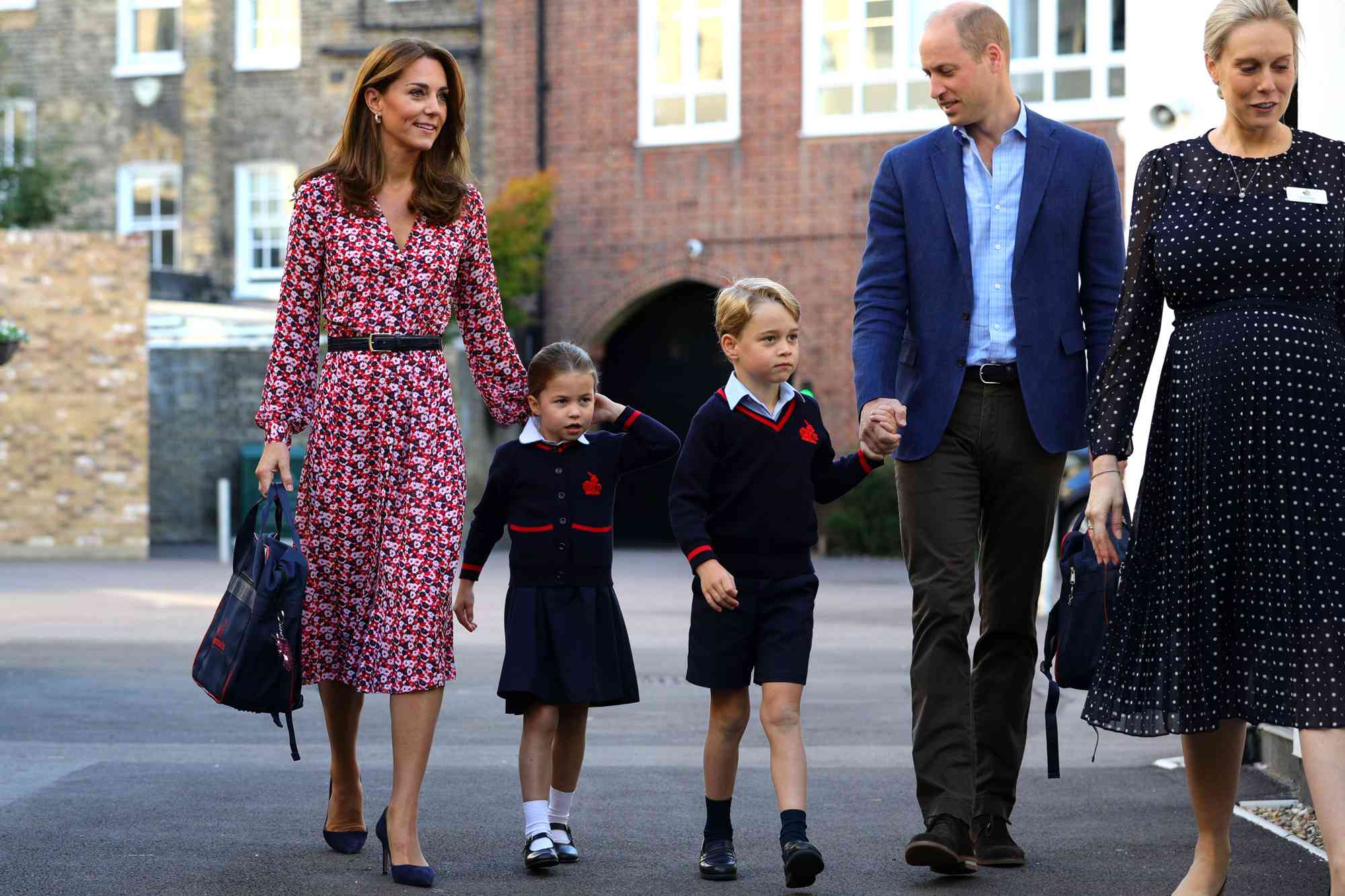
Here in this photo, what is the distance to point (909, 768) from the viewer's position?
270 inches

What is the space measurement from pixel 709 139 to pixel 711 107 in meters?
0.42

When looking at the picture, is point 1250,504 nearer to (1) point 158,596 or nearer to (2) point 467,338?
(2) point 467,338

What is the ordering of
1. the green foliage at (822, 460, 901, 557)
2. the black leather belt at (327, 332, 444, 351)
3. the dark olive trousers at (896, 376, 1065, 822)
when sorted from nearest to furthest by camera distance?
the dark olive trousers at (896, 376, 1065, 822) < the black leather belt at (327, 332, 444, 351) < the green foliage at (822, 460, 901, 557)

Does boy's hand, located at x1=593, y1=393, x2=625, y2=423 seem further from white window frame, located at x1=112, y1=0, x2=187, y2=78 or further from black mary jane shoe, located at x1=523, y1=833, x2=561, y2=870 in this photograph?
white window frame, located at x1=112, y1=0, x2=187, y2=78

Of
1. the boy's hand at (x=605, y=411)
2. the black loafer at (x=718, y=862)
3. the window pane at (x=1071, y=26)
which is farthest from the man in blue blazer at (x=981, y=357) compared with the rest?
the window pane at (x=1071, y=26)

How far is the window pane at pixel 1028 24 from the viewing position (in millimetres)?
22125

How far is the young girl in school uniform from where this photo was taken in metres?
5.02

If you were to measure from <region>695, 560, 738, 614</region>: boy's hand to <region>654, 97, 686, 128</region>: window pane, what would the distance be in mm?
19235

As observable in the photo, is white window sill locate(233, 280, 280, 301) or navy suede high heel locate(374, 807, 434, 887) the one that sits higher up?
white window sill locate(233, 280, 280, 301)

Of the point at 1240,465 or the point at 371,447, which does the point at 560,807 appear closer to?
the point at 371,447

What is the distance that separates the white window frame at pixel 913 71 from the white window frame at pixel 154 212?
10.3 m

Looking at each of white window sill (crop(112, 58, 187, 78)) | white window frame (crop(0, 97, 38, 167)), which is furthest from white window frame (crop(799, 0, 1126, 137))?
white window frame (crop(0, 97, 38, 167))

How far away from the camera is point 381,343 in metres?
4.86

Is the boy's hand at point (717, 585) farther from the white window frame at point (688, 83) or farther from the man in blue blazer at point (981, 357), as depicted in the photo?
the white window frame at point (688, 83)
